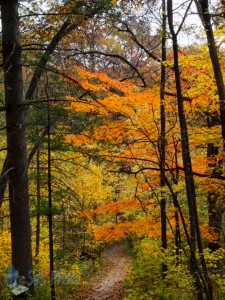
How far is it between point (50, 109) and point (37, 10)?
8.23 feet

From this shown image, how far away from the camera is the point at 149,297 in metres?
8.20

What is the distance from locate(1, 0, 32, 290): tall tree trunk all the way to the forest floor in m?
8.08

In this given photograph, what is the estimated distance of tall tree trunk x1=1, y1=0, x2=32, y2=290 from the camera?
517 cm

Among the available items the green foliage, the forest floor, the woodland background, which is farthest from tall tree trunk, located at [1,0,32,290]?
the forest floor

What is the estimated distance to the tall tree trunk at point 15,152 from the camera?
5168mm

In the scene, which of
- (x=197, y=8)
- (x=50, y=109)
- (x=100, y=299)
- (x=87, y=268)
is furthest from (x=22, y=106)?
(x=87, y=268)

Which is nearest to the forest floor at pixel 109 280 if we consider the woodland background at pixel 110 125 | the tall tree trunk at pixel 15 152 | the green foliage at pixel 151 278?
the woodland background at pixel 110 125

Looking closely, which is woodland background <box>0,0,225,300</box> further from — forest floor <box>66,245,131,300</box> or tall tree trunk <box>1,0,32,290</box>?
forest floor <box>66,245,131,300</box>

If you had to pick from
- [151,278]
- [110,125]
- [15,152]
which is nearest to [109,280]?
[151,278]

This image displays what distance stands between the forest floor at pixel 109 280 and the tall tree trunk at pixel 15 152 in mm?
8083

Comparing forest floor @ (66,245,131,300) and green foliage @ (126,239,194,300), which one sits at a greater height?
green foliage @ (126,239,194,300)

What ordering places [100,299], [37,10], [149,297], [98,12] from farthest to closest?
1. [100,299]
2. [149,297]
3. [37,10]
4. [98,12]

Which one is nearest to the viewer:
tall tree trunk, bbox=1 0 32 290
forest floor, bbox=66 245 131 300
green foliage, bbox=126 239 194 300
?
tall tree trunk, bbox=1 0 32 290

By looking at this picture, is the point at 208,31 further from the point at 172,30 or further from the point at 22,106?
the point at 22,106
